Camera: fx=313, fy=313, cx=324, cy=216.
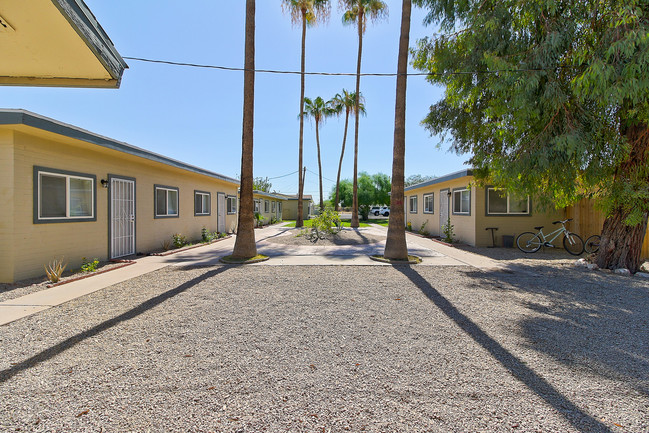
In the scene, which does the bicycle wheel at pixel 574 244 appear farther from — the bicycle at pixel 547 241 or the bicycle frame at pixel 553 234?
the bicycle frame at pixel 553 234

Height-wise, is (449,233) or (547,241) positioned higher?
(449,233)

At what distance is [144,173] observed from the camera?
9.88 m

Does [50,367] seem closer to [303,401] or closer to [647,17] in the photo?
[303,401]

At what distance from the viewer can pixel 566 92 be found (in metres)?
6.59

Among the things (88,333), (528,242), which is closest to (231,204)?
(528,242)

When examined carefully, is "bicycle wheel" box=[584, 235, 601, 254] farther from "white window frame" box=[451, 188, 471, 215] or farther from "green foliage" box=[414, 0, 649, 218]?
"white window frame" box=[451, 188, 471, 215]

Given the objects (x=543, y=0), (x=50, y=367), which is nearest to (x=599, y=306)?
(x=543, y=0)

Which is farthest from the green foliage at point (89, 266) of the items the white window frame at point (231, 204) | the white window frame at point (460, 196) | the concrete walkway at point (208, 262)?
the white window frame at point (460, 196)

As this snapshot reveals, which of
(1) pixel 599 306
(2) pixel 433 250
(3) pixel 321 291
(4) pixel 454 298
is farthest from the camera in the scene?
(2) pixel 433 250

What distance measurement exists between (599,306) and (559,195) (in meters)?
3.43

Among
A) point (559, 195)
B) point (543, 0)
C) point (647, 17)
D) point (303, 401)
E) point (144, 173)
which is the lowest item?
point (303, 401)

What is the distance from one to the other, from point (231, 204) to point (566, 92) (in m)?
15.9

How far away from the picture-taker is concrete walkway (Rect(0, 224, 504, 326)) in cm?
466

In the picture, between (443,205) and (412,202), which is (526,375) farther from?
(412,202)
